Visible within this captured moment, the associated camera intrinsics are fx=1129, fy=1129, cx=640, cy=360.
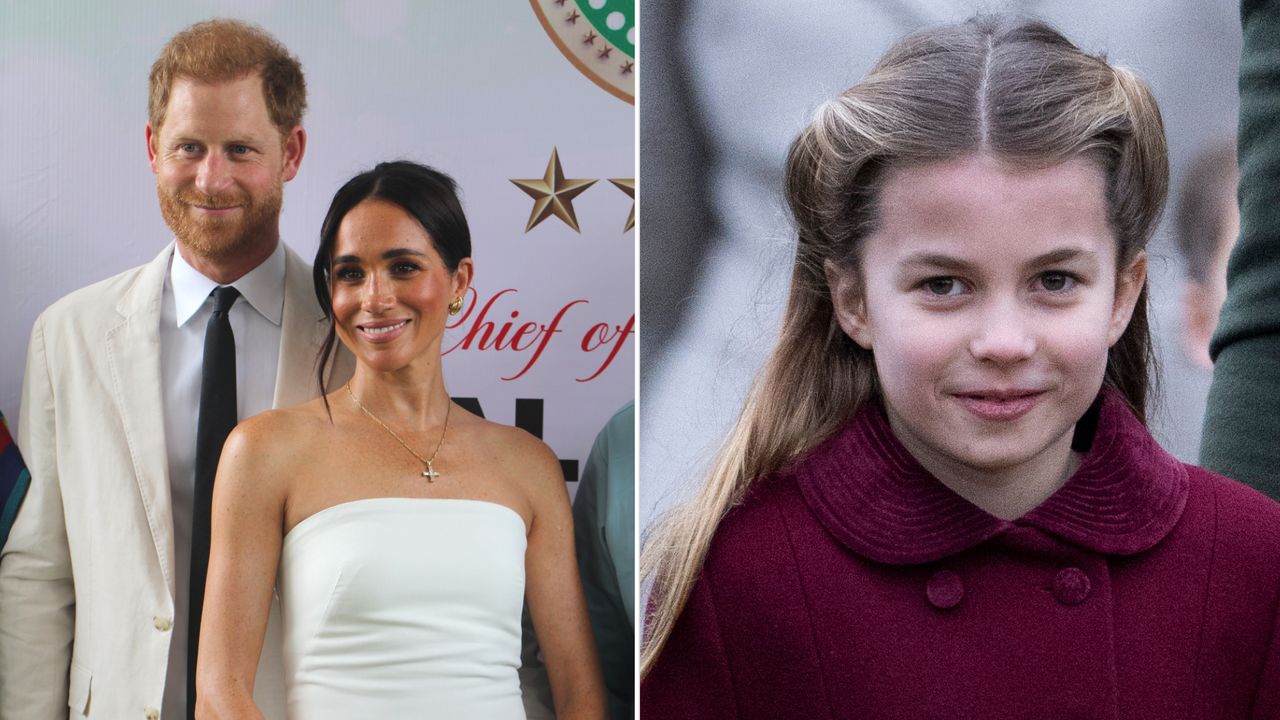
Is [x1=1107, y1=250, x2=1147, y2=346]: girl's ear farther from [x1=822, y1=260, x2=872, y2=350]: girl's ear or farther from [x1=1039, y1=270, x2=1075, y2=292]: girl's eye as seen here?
[x1=822, y1=260, x2=872, y2=350]: girl's ear

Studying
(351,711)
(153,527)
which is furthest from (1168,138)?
(153,527)

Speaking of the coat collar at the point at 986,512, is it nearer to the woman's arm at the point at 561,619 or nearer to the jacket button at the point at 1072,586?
the jacket button at the point at 1072,586

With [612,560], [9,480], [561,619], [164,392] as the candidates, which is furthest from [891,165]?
[9,480]

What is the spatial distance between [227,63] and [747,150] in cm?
114

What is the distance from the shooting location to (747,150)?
2.25 m

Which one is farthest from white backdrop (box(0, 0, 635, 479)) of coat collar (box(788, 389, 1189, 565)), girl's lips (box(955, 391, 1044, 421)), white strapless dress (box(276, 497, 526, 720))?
girl's lips (box(955, 391, 1044, 421))

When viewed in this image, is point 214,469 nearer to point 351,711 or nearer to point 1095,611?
point 351,711

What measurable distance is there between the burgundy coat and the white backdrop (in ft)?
2.25

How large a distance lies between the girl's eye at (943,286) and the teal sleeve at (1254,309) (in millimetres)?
565

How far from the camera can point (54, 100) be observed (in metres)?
2.46

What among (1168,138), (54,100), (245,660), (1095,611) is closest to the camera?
(1095,611)

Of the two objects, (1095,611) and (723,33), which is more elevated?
(723,33)

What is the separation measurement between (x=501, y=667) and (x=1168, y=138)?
66.7 inches

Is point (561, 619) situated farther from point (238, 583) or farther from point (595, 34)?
point (595, 34)
